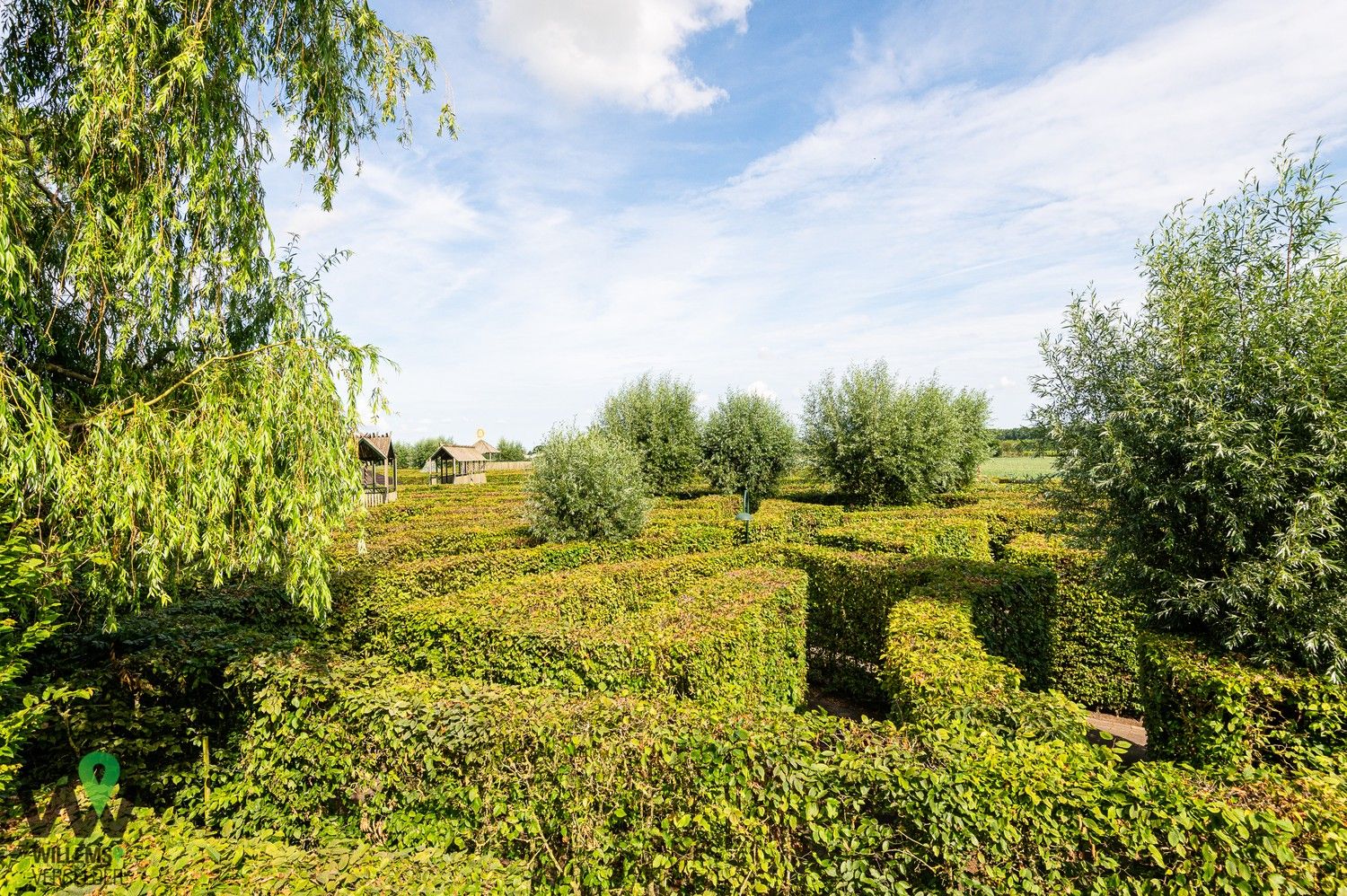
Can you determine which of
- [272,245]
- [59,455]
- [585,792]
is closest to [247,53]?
[272,245]

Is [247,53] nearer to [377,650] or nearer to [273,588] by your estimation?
[377,650]

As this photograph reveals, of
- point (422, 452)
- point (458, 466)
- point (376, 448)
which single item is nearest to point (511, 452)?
point (422, 452)

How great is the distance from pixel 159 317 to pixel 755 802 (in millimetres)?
5856

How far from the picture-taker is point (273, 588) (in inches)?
348

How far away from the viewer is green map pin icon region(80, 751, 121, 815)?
363 cm

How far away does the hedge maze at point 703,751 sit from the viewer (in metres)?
3.12

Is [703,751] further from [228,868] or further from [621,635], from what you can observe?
[228,868]

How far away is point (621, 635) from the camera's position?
18.0 feet

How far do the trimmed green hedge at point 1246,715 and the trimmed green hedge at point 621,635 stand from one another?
364cm

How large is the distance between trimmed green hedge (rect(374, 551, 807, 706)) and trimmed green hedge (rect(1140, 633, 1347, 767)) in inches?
143

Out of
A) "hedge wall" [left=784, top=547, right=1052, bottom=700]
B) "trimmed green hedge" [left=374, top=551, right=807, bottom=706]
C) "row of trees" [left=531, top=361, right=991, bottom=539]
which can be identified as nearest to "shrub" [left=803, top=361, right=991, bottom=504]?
"row of trees" [left=531, top=361, right=991, bottom=539]

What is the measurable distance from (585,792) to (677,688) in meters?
1.58

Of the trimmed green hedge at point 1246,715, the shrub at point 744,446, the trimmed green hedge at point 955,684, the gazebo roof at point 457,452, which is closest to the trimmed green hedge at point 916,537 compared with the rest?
the trimmed green hedge at point 955,684

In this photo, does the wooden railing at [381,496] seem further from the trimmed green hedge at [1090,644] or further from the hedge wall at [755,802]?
the trimmed green hedge at [1090,644]
